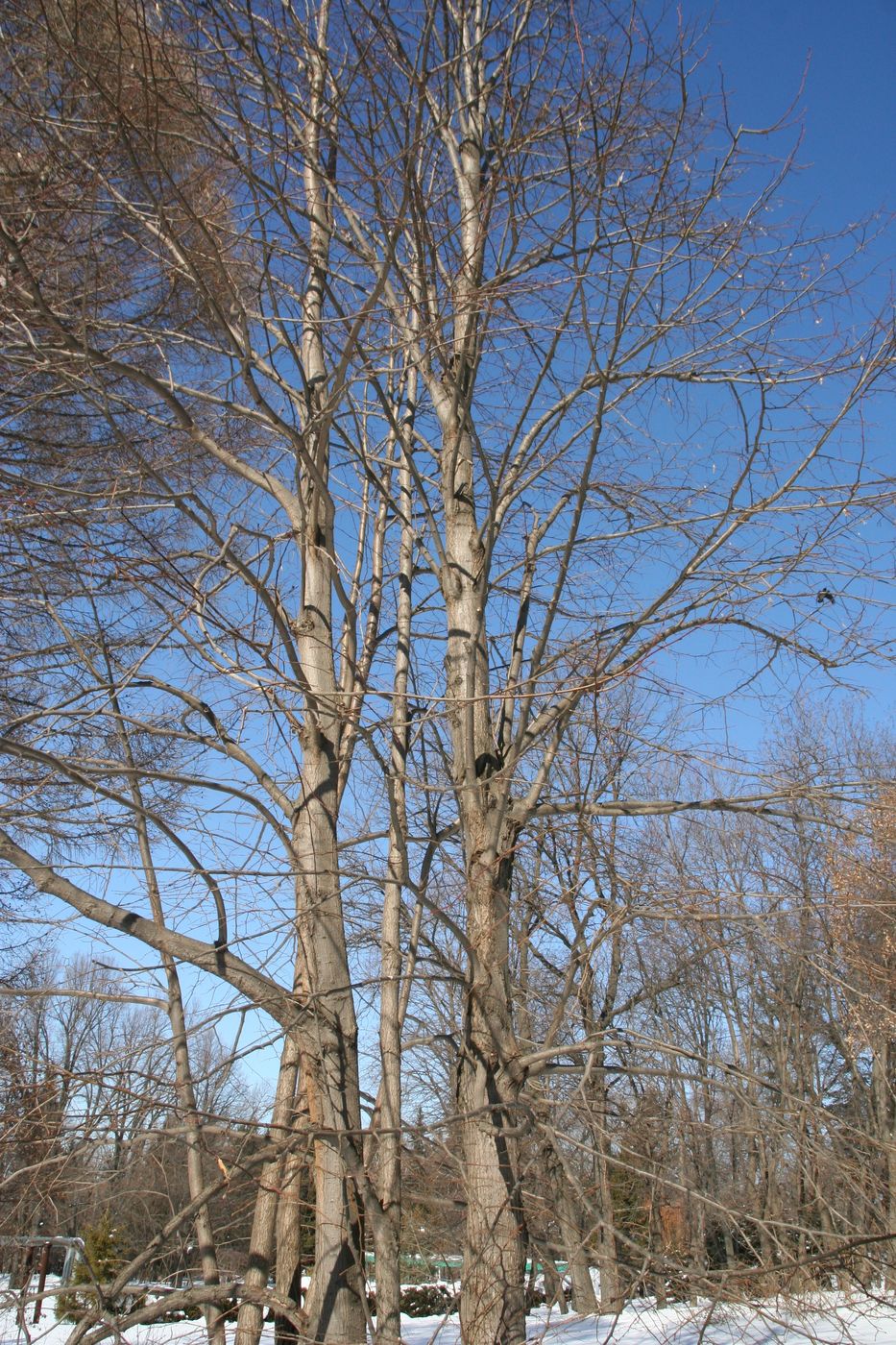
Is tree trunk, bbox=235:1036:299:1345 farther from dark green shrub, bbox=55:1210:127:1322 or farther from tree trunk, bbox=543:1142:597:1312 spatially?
tree trunk, bbox=543:1142:597:1312

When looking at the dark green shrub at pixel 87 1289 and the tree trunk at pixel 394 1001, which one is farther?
the tree trunk at pixel 394 1001

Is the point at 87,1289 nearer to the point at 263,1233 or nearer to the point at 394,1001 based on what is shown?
the point at 263,1233

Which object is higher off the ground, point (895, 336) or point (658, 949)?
point (895, 336)

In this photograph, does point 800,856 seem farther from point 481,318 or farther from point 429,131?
point 429,131

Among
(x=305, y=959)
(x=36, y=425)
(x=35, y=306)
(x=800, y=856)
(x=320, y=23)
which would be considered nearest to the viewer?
(x=35, y=306)

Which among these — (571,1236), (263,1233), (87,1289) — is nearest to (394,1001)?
(263,1233)

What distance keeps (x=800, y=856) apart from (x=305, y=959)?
2.31 m

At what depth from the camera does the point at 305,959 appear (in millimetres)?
3494

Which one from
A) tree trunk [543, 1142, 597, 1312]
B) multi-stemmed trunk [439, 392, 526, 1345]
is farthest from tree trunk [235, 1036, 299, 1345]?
tree trunk [543, 1142, 597, 1312]

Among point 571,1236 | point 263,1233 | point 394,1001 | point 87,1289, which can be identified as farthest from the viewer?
point 394,1001

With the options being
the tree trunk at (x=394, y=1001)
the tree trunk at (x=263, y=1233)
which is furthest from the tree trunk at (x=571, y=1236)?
the tree trunk at (x=263, y=1233)

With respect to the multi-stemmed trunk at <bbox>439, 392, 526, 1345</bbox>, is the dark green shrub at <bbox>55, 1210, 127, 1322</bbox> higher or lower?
lower

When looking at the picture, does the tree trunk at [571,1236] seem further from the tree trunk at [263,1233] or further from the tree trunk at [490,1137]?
the tree trunk at [263,1233]

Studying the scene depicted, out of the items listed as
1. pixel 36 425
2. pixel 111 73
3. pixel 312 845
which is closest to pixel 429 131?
pixel 111 73
